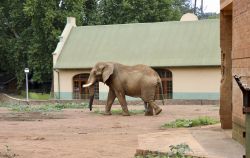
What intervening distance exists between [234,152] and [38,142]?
22.5ft

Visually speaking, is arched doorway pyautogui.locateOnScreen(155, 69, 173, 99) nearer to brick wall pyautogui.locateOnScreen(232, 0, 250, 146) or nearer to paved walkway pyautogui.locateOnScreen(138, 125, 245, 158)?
paved walkway pyautogui.locateOnScreen(138, 125, 245, 158)

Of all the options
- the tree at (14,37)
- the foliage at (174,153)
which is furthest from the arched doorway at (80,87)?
the foliage at (174,153)

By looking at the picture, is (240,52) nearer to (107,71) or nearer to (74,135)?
(74,135)

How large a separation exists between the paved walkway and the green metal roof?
26000mm

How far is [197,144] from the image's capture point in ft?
33.1

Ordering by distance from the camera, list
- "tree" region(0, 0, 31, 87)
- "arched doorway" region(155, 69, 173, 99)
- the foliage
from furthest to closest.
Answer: "tree" region(0, 0, 31, 87), "arched doorway" region(155, 69, 173, 99), the foliage

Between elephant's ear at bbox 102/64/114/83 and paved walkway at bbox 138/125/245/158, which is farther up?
elephant's ear at bbox 102/64/114/83

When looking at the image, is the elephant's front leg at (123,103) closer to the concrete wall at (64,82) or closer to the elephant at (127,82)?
the elephant at (127,82)

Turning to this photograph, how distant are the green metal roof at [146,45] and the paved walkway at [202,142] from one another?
26.0 metres

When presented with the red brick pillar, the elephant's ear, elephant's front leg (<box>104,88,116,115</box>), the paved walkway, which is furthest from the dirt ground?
the red brick pillar

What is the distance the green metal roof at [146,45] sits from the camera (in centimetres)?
3966

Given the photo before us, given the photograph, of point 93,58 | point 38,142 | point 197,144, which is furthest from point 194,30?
point 197,144

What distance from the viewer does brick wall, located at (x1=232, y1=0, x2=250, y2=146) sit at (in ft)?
31.9

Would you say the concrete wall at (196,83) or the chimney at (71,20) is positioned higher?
the chimney at (71,20)
